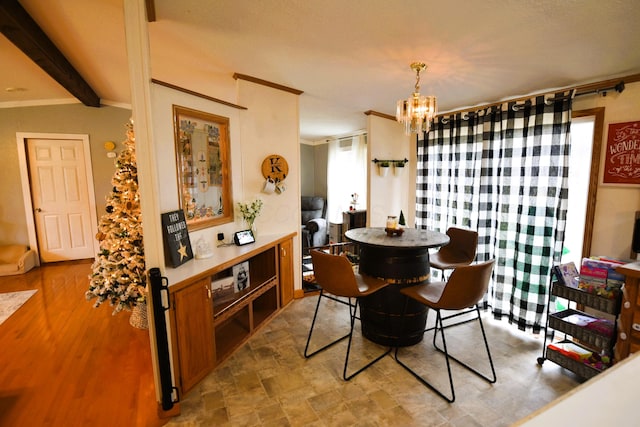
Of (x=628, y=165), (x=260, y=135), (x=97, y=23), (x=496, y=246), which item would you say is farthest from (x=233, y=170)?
(x=628, y=165)

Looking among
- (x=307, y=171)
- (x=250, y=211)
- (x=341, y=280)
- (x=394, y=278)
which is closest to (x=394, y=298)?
(x=394, y=278)

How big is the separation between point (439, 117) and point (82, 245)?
238 inches

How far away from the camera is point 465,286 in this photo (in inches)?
75.7

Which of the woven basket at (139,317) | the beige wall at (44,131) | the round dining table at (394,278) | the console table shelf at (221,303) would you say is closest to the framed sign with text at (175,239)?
the console table shelf at (221,303)

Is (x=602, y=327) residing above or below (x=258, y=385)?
above

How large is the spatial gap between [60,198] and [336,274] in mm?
5272

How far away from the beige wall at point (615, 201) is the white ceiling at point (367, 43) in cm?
19

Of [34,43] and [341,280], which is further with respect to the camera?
[34,43]

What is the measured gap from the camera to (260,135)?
310 centimetres

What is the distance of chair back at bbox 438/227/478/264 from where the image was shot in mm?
2846

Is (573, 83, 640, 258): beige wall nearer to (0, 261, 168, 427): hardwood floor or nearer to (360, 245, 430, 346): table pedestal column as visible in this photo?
(360, 245, 430, 346): table pedestal column

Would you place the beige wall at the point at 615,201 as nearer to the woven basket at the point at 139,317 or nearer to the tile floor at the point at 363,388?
the tile floor at the point at 363,388

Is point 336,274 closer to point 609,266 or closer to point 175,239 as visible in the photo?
point 175,239

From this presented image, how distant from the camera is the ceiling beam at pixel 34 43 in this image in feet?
7.04
